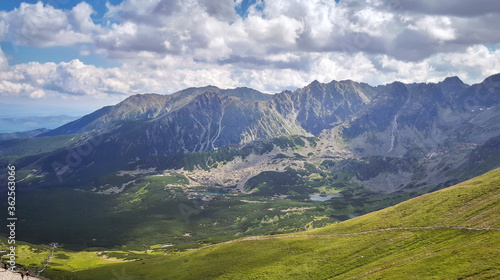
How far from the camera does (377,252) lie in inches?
4407

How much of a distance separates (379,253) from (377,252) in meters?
1.10

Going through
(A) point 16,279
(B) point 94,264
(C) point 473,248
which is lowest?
(B) point 94,264

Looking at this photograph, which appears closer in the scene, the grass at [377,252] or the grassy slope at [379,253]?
the grassy slope at [379,253]

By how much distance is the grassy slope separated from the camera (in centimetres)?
8531

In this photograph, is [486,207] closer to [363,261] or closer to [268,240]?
[363,261]

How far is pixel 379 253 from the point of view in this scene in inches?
4365

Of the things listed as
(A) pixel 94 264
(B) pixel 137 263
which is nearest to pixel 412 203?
(B) pixel 137 263

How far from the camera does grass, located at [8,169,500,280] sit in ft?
281

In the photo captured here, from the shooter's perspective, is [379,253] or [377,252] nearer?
[379,253]

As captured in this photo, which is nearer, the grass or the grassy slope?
the grassy slope

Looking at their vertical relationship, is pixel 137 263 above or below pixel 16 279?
below

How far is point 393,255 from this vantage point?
105 metres

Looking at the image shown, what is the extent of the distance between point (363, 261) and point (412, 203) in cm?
6464

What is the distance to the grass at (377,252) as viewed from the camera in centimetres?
8556
